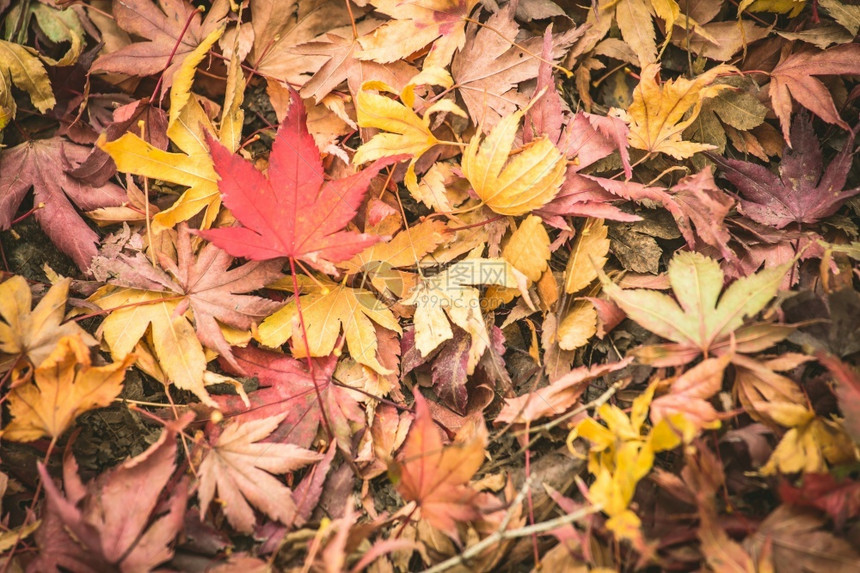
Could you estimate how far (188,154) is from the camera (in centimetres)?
107

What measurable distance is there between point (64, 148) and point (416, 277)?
81 cm

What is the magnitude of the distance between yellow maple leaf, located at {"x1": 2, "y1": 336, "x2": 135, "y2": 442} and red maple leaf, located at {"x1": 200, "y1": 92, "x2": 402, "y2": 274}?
0.29 metres

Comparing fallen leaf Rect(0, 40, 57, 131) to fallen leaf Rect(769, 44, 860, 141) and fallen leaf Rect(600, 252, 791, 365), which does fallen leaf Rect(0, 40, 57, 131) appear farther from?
fallen leaf Rect(769, 44, 860, 141)

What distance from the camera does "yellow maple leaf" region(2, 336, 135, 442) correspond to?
3.00ft

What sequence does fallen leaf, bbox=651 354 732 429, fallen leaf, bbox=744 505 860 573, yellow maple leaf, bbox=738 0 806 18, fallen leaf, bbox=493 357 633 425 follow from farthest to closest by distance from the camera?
yellow maple leaf, bbox=738 0 806 18
fallen leaf, bbox=493 357 633 425
fallen leaf, bbox=651 354 732 429
fallen leaf, bbox=744 505 860 573

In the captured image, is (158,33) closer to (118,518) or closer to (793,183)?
(118,518)

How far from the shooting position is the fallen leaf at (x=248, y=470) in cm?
92

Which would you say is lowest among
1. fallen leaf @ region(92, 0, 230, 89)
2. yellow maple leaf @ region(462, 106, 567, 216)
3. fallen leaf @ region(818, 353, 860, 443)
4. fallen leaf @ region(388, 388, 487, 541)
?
fallen leaf @ region(388, 388, 487, 541)

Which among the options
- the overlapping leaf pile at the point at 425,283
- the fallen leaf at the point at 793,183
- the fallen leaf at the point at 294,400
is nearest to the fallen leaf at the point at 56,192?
the overlapping leaf pile at the point at 425,283

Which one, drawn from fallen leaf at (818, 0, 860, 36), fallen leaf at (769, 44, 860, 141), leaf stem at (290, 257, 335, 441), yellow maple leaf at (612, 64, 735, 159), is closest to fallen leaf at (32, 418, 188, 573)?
leaf stem at (290, 257, 335, 441)

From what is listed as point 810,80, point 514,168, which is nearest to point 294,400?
point 514,168

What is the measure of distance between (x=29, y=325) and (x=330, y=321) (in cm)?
54

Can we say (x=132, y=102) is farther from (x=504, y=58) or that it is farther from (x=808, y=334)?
(x=808, y=334)

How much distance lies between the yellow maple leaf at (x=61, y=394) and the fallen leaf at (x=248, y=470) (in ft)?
0.68
